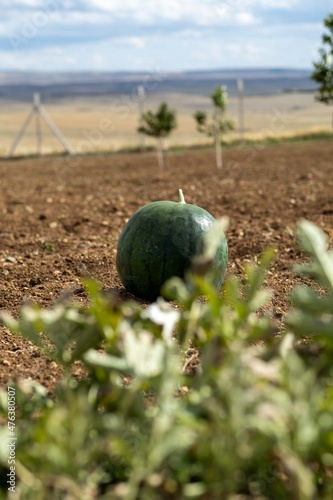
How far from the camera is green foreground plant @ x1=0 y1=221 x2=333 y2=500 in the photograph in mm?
1965

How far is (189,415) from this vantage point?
212 centimetres

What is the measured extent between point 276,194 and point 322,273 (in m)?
8.37

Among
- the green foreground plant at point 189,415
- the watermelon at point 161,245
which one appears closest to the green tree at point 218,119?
the watermelon at point 161,245

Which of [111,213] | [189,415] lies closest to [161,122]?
[111,213]

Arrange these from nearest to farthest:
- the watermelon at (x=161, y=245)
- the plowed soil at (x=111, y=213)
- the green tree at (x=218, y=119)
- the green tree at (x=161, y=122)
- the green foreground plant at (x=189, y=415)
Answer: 1. the green foreground plant at (x=189, y=415)
2. the watermelon at (x=161, y=245)
3. the plowed soil at (x=111, y=213)
4. the green tree at (x=218, y=119)
5. the green tree at (x=161, y=122)

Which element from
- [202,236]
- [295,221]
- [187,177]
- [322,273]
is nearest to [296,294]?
[322,273]

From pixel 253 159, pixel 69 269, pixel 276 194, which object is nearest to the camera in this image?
pixel 69 269

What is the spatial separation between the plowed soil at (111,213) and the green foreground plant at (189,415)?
91cm

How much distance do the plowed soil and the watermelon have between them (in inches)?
12.7

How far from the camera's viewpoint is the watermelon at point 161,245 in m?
4.99

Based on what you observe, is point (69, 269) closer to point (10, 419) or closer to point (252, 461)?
point (10, 419)

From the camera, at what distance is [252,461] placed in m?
2.00

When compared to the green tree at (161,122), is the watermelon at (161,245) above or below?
above

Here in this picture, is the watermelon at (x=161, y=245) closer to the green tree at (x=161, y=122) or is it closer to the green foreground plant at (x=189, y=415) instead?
the green foreground plant at (x=189, y=415)
